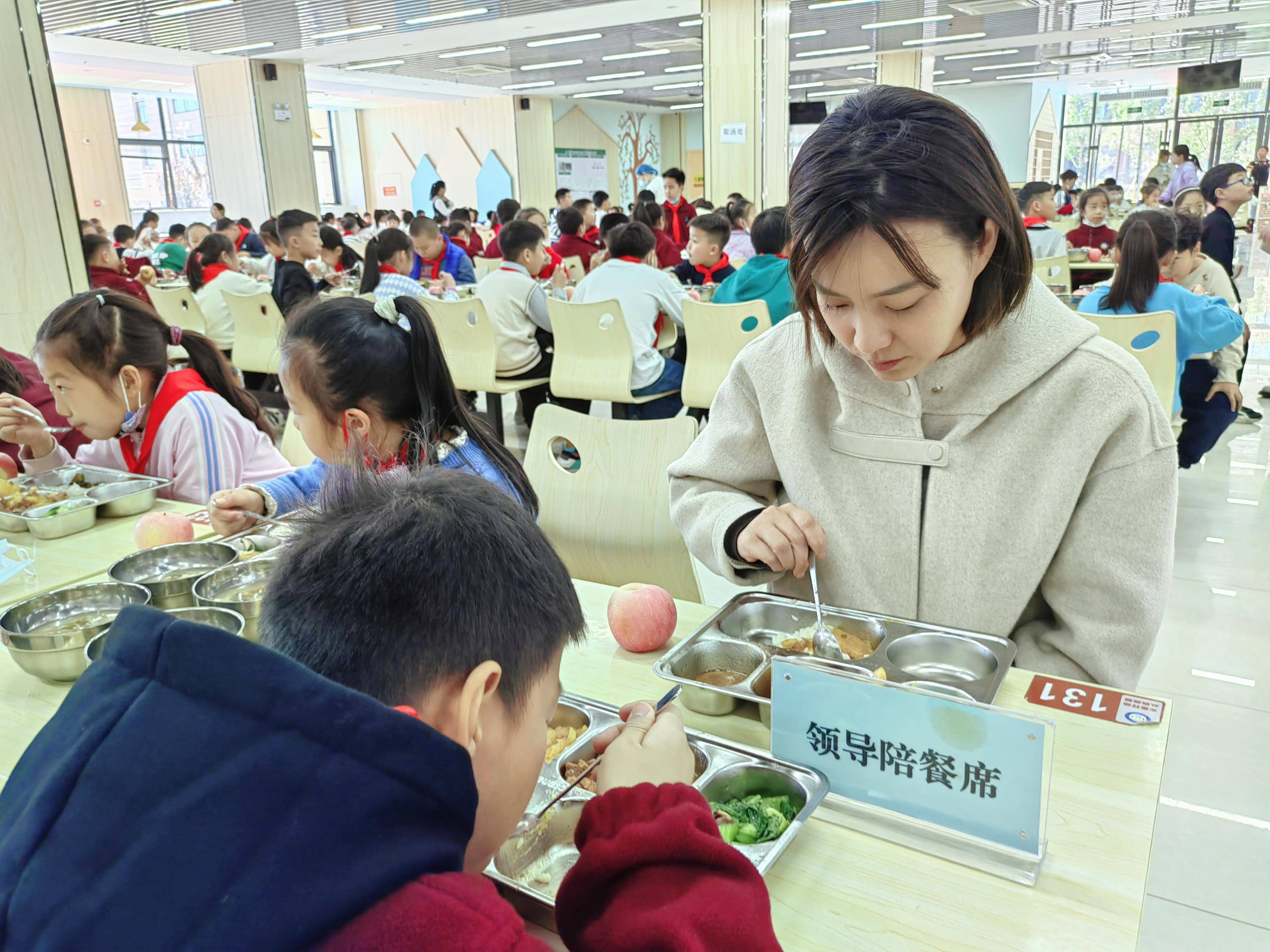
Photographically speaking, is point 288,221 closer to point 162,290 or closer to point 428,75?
point 162,290

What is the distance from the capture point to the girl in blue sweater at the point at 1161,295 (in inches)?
118

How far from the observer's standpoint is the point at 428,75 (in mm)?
13398

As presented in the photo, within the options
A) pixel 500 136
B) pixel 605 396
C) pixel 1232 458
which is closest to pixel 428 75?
pixel 500 136

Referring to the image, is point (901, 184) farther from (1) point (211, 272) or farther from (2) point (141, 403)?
(1) point (211, 272)

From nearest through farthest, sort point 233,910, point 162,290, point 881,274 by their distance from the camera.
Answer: point 233,910 < point 881,274 < point 162,290

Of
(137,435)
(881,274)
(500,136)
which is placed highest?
(500,136)

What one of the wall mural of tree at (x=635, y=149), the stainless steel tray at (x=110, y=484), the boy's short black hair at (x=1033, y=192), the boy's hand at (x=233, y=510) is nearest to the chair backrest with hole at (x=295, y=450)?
the stainless steel tray at (x=110, y=484)

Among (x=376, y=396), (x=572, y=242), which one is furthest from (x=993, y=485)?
(x=572, y=242)

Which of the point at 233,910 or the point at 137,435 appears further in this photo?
the point at 137,435

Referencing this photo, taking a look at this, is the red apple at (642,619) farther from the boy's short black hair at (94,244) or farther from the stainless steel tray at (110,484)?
the boy's short black hair at (94,244)

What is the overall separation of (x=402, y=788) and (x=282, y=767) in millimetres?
64

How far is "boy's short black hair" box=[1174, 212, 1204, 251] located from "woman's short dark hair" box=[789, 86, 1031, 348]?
2618 mm

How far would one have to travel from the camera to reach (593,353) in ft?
12.5

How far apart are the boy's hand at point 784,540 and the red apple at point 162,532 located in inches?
39.0
